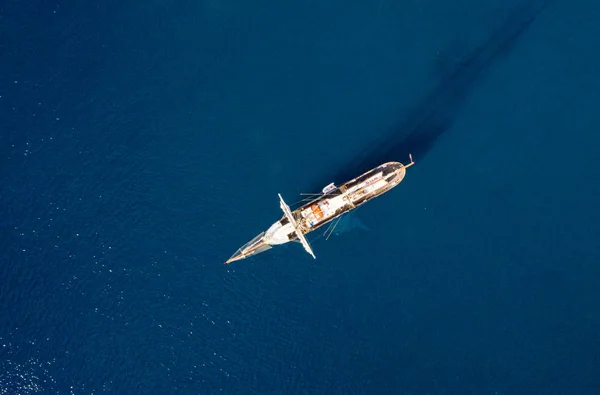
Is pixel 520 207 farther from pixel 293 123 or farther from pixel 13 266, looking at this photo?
pixel 13 266

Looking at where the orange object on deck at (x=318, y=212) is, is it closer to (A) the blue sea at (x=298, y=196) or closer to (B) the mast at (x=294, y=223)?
(B) the mast at (x=294, y=223)

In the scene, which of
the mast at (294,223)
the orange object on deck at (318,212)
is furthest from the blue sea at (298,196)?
the orange object on deck at (318,212)

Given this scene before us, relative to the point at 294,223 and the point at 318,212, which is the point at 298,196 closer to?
the point at 318,212

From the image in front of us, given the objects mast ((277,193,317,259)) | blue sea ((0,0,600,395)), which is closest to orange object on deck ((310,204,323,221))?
mast ((277,193,317,259))

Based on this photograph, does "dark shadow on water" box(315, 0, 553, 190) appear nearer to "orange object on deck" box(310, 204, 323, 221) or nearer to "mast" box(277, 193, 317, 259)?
"orange object on deck" box(310, 204, 323, 221)

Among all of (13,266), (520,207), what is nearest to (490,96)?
(520,207)
